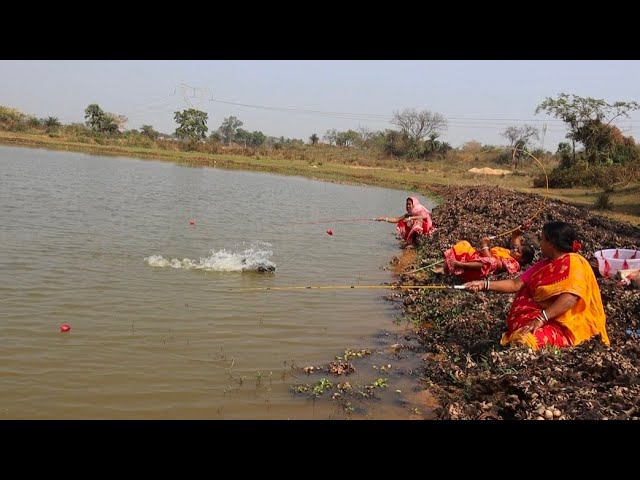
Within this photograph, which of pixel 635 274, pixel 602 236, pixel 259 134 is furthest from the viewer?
pixel 259 134

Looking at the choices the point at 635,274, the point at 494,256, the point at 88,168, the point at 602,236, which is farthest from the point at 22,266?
the point at 88,168

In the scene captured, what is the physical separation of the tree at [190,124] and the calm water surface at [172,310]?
47672 millimetres

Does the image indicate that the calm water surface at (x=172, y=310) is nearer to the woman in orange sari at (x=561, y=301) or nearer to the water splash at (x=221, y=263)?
the water splash at (x=221, y=263)

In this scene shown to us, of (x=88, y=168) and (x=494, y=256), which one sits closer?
(x=494, y=256)

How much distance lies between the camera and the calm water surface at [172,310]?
477 centimetres

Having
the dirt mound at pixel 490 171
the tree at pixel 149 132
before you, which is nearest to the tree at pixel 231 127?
the tree at pixel 149 132

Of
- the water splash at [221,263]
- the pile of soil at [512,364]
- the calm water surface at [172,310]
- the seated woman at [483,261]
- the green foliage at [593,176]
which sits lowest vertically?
the calm water surface at [172,310]

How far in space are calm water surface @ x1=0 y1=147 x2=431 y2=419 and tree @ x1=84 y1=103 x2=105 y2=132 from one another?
46430 millimetres

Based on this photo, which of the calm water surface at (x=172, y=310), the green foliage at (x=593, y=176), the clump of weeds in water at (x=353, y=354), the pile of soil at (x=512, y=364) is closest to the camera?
the pile of soil at (x=512, y=364)

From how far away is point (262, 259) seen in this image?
32.9 feet

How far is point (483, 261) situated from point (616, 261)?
177 centimetres
